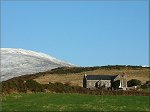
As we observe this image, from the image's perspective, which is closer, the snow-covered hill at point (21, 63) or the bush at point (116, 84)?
the snow-covered hill at point (21, 63)

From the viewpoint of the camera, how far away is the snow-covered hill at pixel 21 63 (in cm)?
10805

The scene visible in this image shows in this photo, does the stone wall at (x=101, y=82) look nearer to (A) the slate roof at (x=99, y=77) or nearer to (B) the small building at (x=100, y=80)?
(B) the small building at (x=100, y=80)

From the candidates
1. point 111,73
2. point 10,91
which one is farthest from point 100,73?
point 10,91

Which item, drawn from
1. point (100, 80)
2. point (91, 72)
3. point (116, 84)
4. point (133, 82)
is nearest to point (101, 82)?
point (100, 80)

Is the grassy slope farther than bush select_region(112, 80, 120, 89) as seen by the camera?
No

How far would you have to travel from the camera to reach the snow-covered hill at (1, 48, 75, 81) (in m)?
108

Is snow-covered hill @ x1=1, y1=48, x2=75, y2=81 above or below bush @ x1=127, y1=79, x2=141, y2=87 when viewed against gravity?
above

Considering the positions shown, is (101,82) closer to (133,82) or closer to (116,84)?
(116,84)

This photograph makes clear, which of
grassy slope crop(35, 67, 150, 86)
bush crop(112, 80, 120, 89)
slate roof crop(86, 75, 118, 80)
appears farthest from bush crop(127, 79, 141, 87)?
slate roof crop(86, 75, 118, 80)

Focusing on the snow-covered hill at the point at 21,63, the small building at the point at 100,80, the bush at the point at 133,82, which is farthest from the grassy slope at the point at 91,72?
the snow-covered hill at the point at 21,63

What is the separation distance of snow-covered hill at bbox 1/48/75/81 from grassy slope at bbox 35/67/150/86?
4861 mm

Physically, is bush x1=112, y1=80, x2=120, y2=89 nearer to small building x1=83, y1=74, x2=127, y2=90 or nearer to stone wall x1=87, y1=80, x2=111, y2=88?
small building x1=83, y1=74, x2=127, y2=90

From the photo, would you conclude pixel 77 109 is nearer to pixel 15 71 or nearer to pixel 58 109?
pixel 58 109

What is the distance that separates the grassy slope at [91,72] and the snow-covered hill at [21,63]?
486 cm
